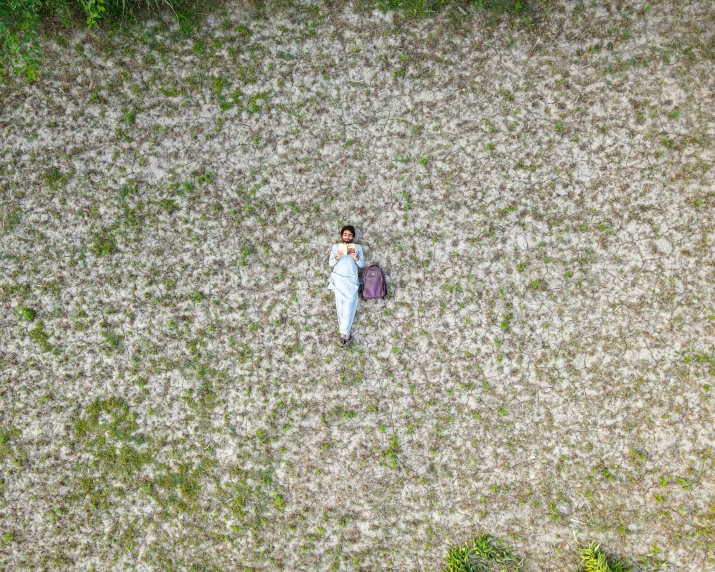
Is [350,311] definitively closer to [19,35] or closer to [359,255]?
[359,255]

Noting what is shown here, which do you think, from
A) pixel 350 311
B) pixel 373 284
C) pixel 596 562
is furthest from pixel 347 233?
pixel 596 562

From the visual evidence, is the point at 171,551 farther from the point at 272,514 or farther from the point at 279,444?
the point at 279,444

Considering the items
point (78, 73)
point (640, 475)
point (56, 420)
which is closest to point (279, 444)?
point (56, 420)

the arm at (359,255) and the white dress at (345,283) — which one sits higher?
the arm at (359,255)

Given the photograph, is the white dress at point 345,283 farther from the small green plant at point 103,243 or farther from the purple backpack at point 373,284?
the small green plant at point 103,243

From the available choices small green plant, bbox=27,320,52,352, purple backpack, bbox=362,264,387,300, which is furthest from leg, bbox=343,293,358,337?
small green plant, bbox=27,320,52,352

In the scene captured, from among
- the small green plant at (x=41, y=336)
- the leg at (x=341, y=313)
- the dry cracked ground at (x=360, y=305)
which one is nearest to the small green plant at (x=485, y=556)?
the dry cracked ground at (x=360, y=305)
